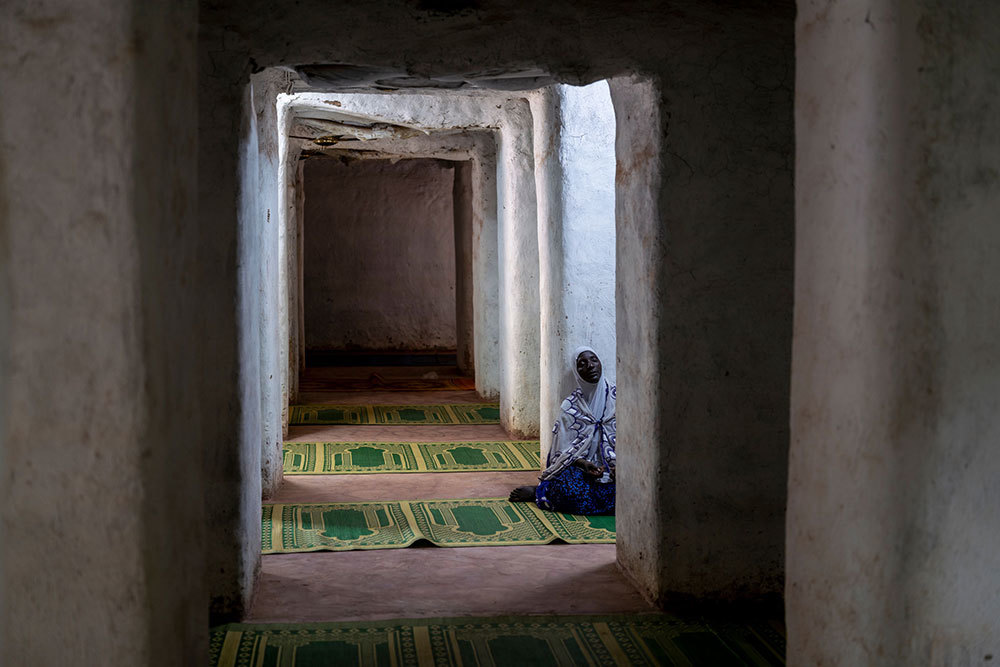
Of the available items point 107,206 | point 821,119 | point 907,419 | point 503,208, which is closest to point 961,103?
point 821,119

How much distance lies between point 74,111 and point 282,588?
3.28 m

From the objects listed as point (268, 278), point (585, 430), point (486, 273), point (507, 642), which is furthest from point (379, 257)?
point (507, 642)

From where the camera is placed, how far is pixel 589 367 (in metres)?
6.66

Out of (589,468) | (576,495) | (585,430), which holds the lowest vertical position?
(576,495)

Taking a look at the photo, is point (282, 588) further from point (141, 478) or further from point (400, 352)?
point (400, 352)

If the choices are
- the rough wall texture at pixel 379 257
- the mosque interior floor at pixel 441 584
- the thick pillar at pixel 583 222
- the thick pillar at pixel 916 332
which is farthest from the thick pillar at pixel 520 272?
the rough wall texture at pixel 379 257

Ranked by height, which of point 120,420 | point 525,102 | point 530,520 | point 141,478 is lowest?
point 530,520

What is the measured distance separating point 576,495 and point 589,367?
35.9 inches

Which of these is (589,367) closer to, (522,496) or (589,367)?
(589,367)

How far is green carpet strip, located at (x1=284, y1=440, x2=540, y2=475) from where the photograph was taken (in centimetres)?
771

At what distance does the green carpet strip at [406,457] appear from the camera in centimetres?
771

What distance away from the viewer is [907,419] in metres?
2.07

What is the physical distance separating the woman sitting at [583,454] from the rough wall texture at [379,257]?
1025 cm

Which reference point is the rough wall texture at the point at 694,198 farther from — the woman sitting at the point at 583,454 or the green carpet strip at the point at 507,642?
the woman sitting at the point at 583,454
